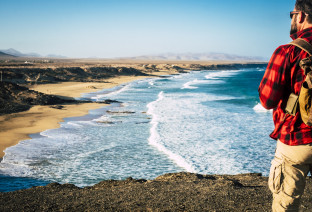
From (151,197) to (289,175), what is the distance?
3605 millimetres

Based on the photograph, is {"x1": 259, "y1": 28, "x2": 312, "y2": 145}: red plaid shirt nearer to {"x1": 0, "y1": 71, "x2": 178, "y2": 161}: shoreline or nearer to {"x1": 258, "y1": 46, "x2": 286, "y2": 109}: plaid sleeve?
{"x1": 258, "y1": 46, "x2": 286, "y2": 109}: plaid sleeve

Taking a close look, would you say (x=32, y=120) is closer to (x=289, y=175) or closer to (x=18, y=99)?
(x=18, y=99)

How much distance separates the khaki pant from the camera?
2090 millimetres

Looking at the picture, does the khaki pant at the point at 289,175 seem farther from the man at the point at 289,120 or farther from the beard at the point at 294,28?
the beard at the point at 294,28

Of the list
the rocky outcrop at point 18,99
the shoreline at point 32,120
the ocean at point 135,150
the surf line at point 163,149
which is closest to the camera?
the ocean at point 135,150

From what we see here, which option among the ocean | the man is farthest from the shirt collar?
the ocean

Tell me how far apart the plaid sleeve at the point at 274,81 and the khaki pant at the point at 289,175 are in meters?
0.40

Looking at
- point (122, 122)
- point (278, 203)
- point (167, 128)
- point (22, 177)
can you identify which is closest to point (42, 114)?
point (122, 122)

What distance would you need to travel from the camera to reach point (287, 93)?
2.10 m

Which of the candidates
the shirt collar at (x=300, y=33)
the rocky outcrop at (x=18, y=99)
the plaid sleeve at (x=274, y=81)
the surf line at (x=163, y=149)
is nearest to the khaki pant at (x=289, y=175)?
the plaid sleeve at (x=274, y=81)

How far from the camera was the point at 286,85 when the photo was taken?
206cm

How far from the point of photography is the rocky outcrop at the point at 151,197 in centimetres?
482

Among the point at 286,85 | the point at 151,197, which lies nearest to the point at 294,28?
the point at 286,85

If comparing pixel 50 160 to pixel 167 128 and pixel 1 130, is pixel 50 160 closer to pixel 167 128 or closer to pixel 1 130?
pixel 1 130
